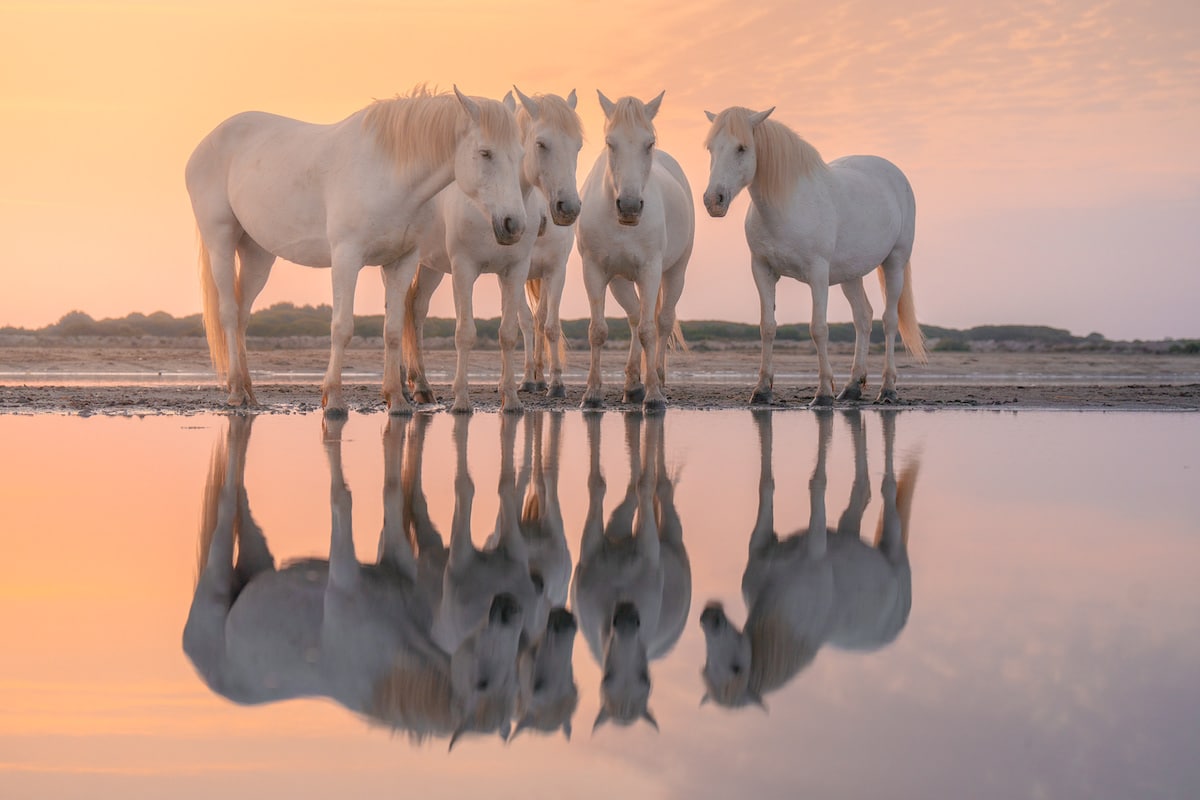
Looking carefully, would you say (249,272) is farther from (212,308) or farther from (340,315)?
(340,315)

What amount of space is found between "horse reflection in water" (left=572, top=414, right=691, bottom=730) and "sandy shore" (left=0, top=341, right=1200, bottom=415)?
612 cm

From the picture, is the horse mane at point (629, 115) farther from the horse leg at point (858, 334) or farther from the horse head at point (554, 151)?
the horse leg at point (858, 334)

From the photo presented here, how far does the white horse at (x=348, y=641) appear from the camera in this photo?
82.9 inches

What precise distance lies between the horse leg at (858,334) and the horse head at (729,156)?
2426mm

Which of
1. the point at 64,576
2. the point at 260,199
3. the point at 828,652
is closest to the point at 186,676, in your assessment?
the point at 64,576

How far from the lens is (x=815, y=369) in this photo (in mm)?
21047

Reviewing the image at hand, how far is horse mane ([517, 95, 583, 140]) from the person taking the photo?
29.7 feet

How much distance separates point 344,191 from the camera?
9.16 m

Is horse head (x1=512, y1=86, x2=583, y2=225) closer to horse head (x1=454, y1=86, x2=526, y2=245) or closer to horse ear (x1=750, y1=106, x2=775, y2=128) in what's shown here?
horse head (x1=454, y1=86, x2=526, y2=245)

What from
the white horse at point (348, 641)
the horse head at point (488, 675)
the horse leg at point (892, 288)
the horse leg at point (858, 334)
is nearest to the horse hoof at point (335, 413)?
the white horse at point (348, 641)

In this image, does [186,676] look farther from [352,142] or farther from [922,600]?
[352,142]

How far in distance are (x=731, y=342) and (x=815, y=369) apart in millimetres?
9917

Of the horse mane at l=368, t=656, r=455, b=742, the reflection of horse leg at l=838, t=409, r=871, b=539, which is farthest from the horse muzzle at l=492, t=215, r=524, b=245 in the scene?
the horse mane at l=368, t=656, r=455, b=742

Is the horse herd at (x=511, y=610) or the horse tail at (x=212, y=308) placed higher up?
the horse tail at (x=212, y=308)
